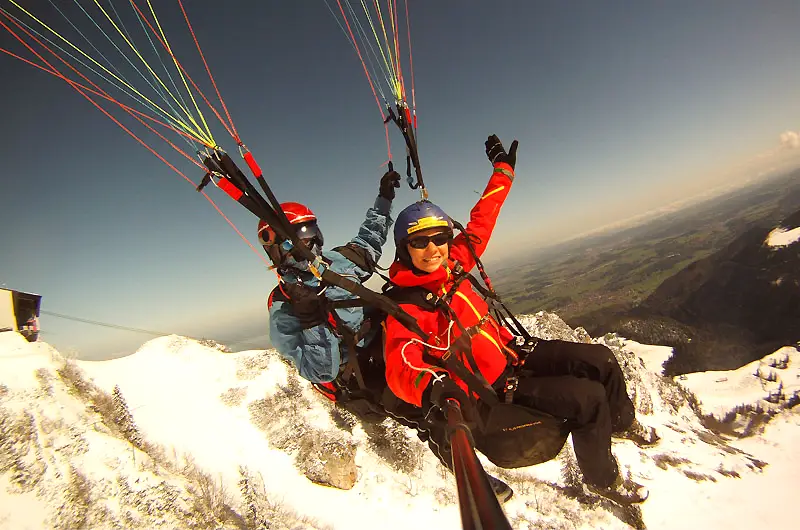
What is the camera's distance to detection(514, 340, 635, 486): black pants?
3.08 metres

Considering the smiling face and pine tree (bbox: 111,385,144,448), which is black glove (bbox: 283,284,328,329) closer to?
the smiling face

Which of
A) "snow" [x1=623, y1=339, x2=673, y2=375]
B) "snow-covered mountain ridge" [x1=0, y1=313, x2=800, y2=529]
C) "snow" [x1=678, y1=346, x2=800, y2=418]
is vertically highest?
"snow-covered mountain ridge" [x1=0, y1=313, x2=800, y2=529]

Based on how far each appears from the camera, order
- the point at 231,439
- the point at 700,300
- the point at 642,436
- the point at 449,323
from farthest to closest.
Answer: the point at 700,300, the point at 642,436, the point at 231,439, the point at 449,323

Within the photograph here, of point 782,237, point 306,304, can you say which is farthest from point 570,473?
point 782,237

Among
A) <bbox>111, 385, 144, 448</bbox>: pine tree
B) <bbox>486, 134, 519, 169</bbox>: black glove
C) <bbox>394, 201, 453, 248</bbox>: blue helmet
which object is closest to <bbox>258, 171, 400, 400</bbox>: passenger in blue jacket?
<bbox>394, 201, 453, 248</bbox>: blue helmet

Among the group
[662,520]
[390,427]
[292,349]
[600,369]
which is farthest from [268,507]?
[662,520]

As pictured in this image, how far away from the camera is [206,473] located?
26.8ft

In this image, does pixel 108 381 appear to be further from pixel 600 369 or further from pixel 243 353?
pixel 600 369

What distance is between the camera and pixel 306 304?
3.12 meters

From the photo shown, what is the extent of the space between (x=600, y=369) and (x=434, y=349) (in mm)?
1773

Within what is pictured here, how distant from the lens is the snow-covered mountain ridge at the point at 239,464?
565 centimetres

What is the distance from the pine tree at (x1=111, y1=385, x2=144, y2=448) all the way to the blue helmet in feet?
28.3

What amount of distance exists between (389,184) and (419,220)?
55.3 inches

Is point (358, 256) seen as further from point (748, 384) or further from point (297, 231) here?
point (748, 384)
